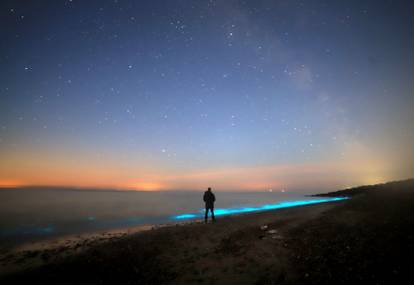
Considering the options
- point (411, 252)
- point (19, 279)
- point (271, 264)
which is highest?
point (411, 252)

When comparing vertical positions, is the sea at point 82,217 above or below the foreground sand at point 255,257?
below

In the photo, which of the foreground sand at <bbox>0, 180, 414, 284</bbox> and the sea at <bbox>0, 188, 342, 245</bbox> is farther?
the sea at <bbox>0, 188, 342, 245</bbox>

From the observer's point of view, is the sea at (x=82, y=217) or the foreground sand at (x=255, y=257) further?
the sea at (x=82, y=217)

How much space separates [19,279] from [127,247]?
5088 mm

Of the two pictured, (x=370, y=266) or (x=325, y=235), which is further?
(x=325, y=235)

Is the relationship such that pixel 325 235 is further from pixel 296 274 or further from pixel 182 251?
pixel 182 251

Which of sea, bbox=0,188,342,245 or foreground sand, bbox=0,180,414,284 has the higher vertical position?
foreground sand, bbox=0,180,414,284

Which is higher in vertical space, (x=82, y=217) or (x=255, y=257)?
(x=255, y=257)

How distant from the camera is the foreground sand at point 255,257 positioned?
25.5 ft

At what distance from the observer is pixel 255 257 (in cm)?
1008

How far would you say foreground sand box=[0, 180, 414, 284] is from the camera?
778 centimetres

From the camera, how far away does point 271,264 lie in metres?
9.16

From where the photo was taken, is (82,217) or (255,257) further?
(82,217)

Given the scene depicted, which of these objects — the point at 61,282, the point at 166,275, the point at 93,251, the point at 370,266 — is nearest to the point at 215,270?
the point at 166,275
